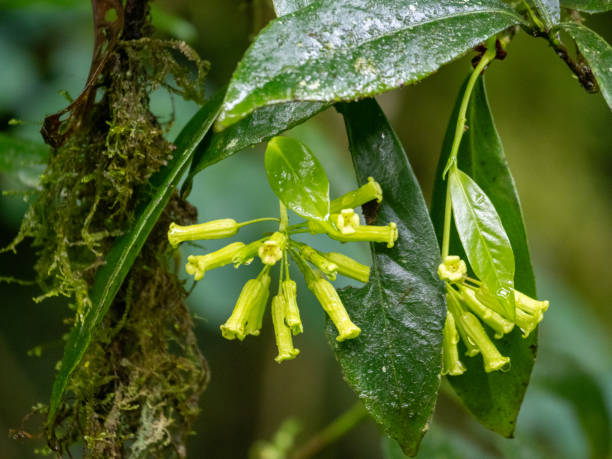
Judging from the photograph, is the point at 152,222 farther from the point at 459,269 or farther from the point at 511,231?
the point at 511,231

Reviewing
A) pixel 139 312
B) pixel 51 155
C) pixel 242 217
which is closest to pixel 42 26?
pixel 242 217

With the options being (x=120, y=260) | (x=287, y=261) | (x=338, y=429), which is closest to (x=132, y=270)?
(x=120, y=260)

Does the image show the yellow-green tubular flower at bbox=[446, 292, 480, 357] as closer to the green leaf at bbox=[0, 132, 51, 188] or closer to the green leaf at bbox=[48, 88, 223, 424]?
the green leaf at bbox=[48, 88, 223, 424]

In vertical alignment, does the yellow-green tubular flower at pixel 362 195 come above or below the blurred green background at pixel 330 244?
above

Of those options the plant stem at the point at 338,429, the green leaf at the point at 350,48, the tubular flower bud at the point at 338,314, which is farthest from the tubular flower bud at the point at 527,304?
the plant stem at the point at 338,429

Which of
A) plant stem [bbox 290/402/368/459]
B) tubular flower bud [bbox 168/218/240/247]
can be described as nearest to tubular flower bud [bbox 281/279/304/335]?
tubular flower bud [bbox 168/218/240/247]

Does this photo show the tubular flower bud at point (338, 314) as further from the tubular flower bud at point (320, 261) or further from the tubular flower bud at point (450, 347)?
the tubular flower bud at point (450, 347)

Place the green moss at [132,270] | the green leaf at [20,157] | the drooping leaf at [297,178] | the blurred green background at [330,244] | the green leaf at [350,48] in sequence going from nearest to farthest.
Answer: the green leaf at [350,48] → the drooping leaf at [297,178] → the green moss at [132,270] → the green leaf at [20,157] → the blurred green background at [330,244]
